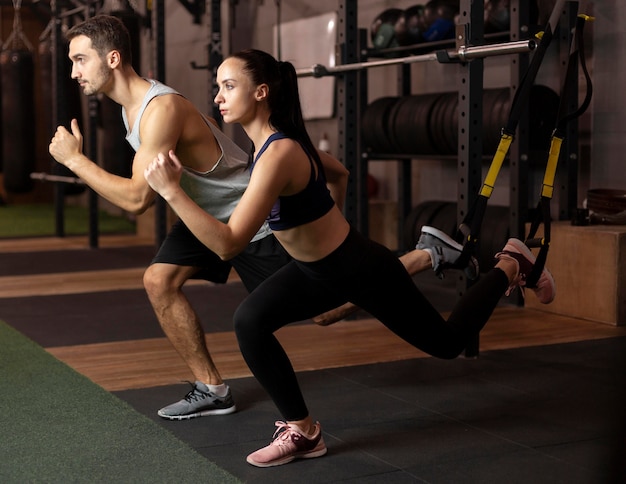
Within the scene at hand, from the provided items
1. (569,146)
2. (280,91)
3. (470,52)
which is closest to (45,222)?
(569,146)

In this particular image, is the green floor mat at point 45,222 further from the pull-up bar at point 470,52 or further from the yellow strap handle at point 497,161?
the yellow strap handle at point 497,161

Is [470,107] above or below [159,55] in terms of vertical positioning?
below

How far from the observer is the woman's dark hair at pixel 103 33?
2754mm

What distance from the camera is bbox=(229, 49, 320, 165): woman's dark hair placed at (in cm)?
241

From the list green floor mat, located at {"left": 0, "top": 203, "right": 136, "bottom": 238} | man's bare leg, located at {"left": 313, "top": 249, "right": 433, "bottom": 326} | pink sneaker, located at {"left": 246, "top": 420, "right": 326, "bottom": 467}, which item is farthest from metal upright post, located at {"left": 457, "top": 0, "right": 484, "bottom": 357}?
green floor mat, located at {"left": 0, "top": 203, "right": 136, "bottom": 238}

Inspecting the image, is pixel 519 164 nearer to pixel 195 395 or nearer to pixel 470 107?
pixel 470 107

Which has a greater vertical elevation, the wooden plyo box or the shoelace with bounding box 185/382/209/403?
the wooden plyo box

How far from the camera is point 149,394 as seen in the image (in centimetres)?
327

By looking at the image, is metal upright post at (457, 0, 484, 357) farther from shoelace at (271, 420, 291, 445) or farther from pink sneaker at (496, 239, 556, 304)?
shoelace at (271, 420, 291, 445)

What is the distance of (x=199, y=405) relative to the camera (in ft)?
9.87

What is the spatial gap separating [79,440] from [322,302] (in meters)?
0.83

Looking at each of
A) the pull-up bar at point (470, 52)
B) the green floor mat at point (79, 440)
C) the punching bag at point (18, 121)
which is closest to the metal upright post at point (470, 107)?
the pull-up bar at point (470, 52)

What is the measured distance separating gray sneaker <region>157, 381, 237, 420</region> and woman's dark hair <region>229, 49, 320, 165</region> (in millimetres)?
976

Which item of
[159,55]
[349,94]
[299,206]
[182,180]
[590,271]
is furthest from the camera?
[159,55]
